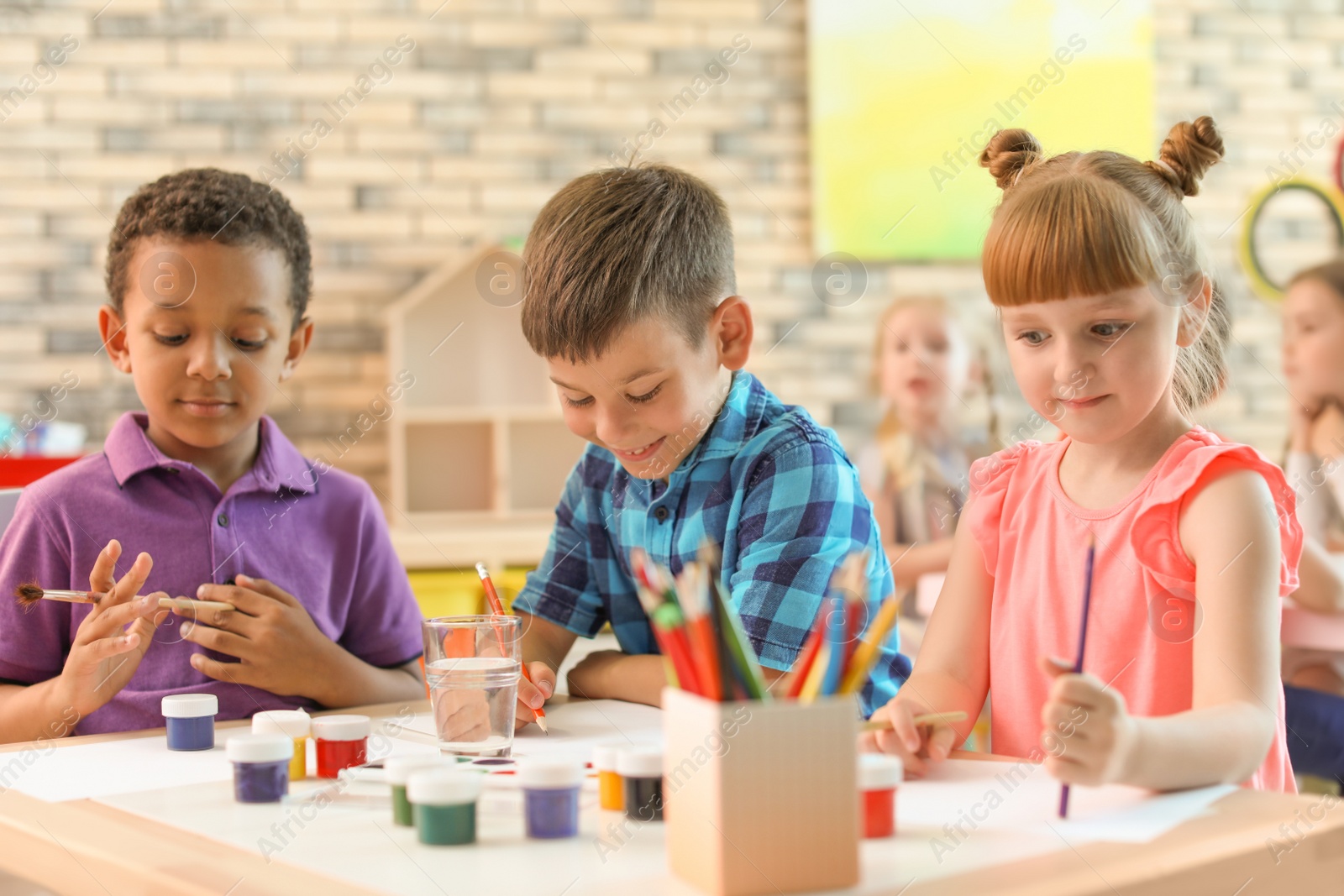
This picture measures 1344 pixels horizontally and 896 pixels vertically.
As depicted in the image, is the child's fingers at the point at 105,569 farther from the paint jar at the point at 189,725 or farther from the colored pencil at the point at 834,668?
the colored pencil at the point at 834,668

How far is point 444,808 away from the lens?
0.68 meters

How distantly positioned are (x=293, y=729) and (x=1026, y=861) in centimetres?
51

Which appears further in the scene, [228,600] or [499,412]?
[499,412]

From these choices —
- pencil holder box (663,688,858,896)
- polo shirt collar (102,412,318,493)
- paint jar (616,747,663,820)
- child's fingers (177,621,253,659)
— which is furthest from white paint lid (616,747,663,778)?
polo shirt collar (102,412,318,493)

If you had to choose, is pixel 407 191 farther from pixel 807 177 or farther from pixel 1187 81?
pixel 1187 81

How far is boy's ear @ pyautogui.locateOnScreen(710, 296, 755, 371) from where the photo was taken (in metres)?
1.25

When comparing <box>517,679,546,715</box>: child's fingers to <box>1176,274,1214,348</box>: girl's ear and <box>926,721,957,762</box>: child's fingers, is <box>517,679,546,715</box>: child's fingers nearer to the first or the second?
<box>926,721,957,762</box>: child's fingers

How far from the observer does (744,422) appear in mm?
1267

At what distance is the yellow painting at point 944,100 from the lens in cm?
397

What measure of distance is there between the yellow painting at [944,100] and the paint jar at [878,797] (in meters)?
3.38

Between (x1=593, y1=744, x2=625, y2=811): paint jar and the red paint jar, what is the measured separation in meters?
0.21

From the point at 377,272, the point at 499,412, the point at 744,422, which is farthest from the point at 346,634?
the point at 377,272

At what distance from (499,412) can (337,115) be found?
1006 mm

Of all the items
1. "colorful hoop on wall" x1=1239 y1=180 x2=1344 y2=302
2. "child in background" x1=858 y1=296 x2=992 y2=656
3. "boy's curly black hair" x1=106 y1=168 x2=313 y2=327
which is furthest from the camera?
"colorful hoop on wall" x1=1239 y1=180 x2=1344 y2=302
